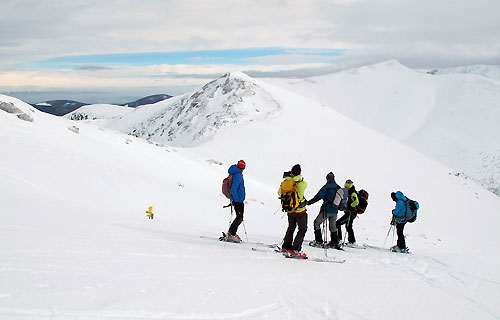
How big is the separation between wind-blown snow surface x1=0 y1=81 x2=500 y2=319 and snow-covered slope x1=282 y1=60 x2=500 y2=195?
60.4 metres

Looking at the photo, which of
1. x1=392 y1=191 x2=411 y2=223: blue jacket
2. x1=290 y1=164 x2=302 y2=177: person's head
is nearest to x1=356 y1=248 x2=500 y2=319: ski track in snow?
x1=392 y1=191 x2=411 y2=223: blue jacket

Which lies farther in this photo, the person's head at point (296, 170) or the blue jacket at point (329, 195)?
the blue jacket at point (329, 195)

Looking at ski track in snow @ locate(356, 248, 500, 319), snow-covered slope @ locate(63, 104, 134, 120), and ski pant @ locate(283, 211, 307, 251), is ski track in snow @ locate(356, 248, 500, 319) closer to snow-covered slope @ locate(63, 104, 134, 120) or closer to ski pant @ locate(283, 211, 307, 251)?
ski pant @ locate(283, 211, 307, 251)

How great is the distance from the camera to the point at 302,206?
8820 mm

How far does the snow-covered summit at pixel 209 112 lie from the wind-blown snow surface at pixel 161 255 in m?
19.3

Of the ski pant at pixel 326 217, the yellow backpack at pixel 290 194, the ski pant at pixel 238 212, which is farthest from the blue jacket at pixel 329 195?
the ski pant at pixel 238 212

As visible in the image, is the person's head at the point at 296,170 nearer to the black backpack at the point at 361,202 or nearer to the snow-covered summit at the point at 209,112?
the black backpack at the point at 361,202

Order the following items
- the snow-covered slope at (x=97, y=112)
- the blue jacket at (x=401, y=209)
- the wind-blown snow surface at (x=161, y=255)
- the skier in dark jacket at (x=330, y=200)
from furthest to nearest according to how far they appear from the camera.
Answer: the snow-covered slope at (x=97, y=112), the blue jacket at (x=401, y=209), the skier in dark jacket at (x=330, y=200), the wind-blown snow surface at (x=161, y=255)

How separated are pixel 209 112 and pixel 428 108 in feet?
243

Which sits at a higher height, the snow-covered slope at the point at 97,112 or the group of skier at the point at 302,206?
the snow-covered slope at the point at 97,112

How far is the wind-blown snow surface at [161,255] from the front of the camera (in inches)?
214

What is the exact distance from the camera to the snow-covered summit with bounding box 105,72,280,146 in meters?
43.5

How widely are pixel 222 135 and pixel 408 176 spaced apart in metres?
18.6

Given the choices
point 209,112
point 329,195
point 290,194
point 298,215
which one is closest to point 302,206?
point 298,215
